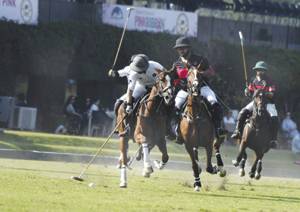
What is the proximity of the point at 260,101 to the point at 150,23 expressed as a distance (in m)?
22.1

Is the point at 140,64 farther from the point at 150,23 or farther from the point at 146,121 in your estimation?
the point at 150,23

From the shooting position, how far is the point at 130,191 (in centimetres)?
1905

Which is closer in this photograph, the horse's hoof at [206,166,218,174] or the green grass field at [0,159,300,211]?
the green grass field at [0,159,300,211]

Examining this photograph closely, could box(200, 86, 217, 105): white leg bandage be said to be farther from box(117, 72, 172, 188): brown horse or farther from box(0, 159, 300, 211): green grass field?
box(0, 159, 300, 211): green grass field

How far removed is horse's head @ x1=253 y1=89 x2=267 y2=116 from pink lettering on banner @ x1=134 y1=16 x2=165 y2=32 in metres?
21.3

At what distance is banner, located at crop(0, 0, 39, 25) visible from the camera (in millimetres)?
41031

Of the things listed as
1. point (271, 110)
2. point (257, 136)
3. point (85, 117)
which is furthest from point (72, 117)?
point (271, 110)

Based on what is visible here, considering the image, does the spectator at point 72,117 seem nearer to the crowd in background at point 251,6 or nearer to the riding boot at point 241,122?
the crowd in background at point 251,6

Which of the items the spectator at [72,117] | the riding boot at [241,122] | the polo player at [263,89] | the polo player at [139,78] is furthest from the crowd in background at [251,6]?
the polo player at [139,78]

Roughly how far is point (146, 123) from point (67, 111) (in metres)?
19.8

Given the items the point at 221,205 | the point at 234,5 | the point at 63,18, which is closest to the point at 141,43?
the point at 63,18

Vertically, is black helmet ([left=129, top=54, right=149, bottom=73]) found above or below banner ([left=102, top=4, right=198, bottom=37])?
below

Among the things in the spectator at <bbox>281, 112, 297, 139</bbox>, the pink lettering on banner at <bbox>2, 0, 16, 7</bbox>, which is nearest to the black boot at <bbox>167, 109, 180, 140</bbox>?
the pink lettering on banner at <bbox>2, 0, 16, 7</bbox>

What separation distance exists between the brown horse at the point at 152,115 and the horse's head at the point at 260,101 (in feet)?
10.5
